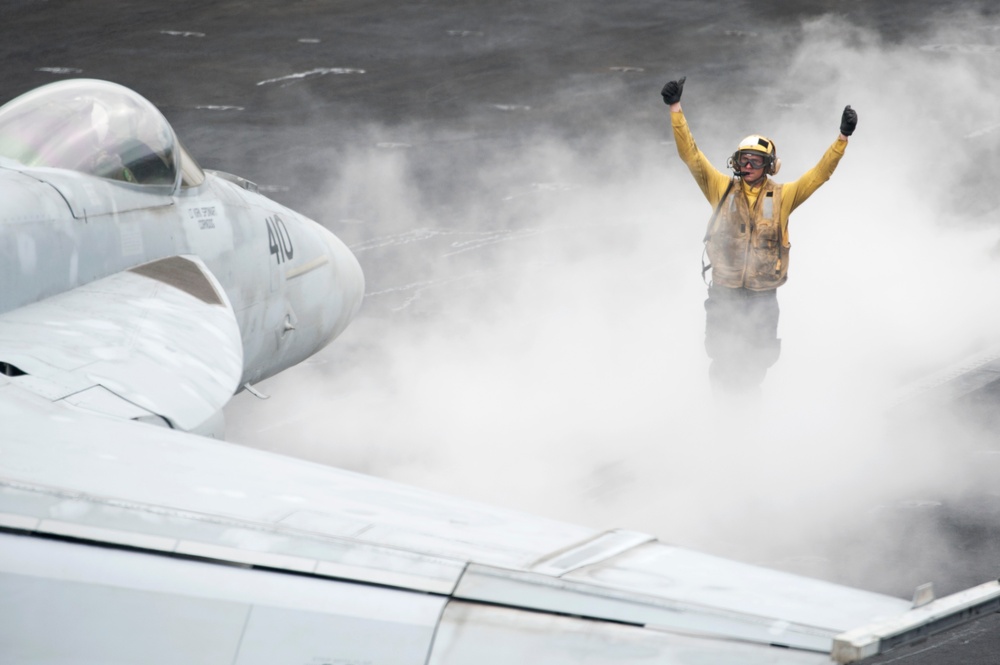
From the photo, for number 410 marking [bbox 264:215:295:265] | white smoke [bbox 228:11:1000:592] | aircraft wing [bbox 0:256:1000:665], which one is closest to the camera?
aircraft wing [bbox 0:256:1000:665]

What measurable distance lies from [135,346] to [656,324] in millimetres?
7595

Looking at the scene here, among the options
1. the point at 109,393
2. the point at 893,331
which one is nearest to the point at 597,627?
the point at 109,393

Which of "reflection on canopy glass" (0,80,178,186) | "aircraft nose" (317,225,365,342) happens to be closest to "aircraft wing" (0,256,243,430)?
"reflection on canopy glass" (0,80,178,186)

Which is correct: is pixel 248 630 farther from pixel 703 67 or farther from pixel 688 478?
pixel 703 67

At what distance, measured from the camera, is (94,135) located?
6.85 metres

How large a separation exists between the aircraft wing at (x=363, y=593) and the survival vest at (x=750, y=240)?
6.13 metres

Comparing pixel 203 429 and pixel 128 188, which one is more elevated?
pixel 128 188

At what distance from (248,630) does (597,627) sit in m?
0.84

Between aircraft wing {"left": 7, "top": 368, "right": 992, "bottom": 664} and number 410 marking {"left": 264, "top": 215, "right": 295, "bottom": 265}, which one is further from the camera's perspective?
number 410 marking {"left": 264, "top": 215, "right": 295, "bottom": 265}

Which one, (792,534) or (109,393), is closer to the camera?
(109,393)

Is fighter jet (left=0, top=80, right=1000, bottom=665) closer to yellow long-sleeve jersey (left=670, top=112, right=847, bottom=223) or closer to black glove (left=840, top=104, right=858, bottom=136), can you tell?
yellow long-sleeve jersey (left=670, top=112, right=847, bottom=223)

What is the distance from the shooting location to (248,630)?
303 centimetres

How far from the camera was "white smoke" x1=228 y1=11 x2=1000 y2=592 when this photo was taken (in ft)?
30.3

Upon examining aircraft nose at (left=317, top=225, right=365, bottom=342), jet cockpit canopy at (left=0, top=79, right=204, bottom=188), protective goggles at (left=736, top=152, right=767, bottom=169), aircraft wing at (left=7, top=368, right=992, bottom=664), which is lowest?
aircraft wing at (left=7, top=368, right=992, bottom=664)
